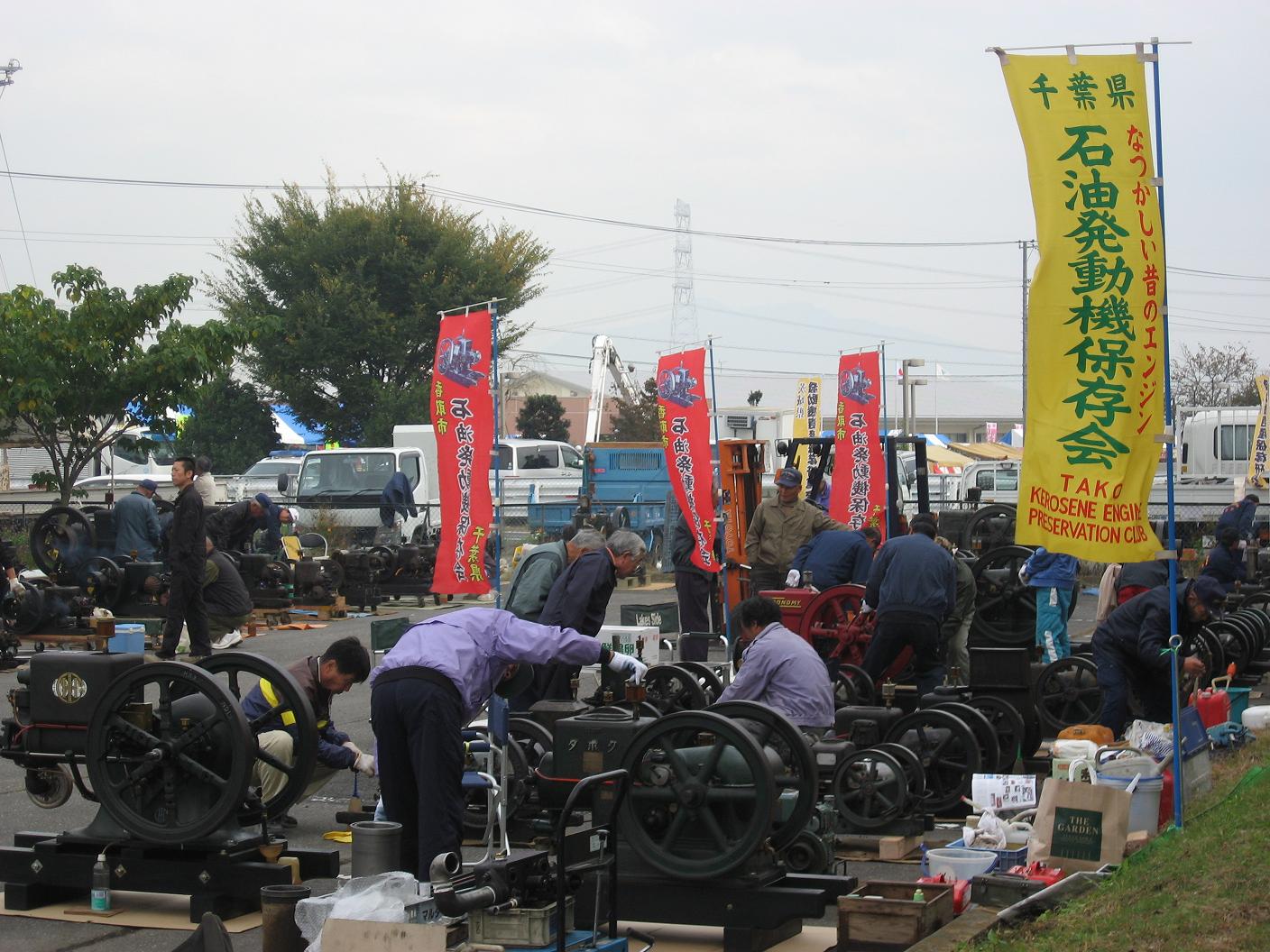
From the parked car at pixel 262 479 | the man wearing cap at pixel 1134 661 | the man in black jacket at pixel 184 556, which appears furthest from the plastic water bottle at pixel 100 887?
the parked car at pixel 262 479

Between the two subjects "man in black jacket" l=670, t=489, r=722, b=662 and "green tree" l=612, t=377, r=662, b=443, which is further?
"green tree" l=612, t=377, r=662, b=443

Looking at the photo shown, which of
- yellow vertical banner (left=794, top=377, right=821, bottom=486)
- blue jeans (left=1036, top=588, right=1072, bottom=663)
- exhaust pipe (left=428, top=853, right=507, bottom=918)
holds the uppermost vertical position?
yellow vertical banner (left=794, top=377, right=821, bottom=486)

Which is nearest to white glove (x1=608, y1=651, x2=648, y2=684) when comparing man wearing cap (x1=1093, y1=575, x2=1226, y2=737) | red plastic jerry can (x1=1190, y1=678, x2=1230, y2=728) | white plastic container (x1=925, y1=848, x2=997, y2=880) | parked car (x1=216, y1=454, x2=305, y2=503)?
white plastic container (x1=925, y1=848, x2=997, y2=880)

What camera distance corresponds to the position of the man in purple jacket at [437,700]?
6.03 metres

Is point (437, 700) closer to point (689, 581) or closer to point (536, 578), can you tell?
point (536, 578)

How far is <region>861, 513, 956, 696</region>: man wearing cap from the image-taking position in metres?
10.5

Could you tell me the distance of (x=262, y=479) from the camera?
103ft

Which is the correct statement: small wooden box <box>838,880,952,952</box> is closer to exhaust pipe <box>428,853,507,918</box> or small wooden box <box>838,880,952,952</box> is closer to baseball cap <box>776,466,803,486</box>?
exhaust pipe <box>428,853,507,918</box>

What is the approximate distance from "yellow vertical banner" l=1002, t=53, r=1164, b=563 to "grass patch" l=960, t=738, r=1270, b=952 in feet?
4.28

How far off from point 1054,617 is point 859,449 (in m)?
6.26

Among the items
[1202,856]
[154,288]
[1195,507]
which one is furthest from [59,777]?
[1195,507]

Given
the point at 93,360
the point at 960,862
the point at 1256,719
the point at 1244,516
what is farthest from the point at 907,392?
the point at 960,862

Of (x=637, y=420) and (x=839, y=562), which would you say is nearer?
(x=839, y=562)

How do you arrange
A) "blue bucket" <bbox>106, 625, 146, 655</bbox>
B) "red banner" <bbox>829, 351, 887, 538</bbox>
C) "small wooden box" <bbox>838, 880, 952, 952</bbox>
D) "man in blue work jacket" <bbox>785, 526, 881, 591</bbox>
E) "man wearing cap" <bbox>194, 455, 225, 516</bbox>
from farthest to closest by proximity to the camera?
"red banner" <bbox>829, 351, 887, 538</bbox>, "man wearing cap" <bbox>194, 455, 225, 516</bbox>, "blue bucket" <bbox>106, 625, 146, 655</bbox>, "man in blue work jacket" <bbox>785, 526, 881, 591</bbox>, "small wooden box" <bbox>838, 880, 952, 952</bbox>
